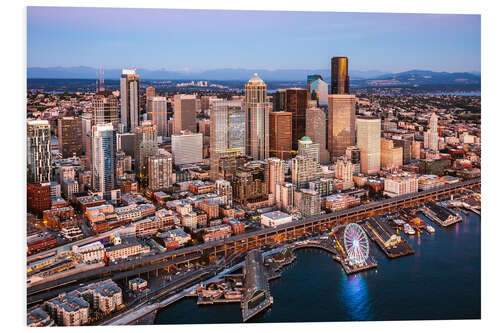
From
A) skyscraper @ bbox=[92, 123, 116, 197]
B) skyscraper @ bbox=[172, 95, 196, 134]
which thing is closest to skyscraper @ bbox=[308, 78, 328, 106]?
skyscraper @ bbox=[172, 95, 196, 134]

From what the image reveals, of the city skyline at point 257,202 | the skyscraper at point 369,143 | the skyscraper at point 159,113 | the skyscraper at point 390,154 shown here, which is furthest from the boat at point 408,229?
the skyscraper at point 159,113

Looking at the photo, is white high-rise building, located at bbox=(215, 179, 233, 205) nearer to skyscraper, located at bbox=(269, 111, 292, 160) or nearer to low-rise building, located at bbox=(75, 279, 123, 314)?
skyscraper, located at bbox=(269, 111, 292, 160)

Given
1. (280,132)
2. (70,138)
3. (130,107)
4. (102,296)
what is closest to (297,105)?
(280,132)

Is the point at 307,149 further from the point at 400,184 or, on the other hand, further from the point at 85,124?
the point at 85,124


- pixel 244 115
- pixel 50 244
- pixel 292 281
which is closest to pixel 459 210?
pixel 292 281

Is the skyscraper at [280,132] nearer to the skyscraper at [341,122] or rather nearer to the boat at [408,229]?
the skyscraper at [341,122]
